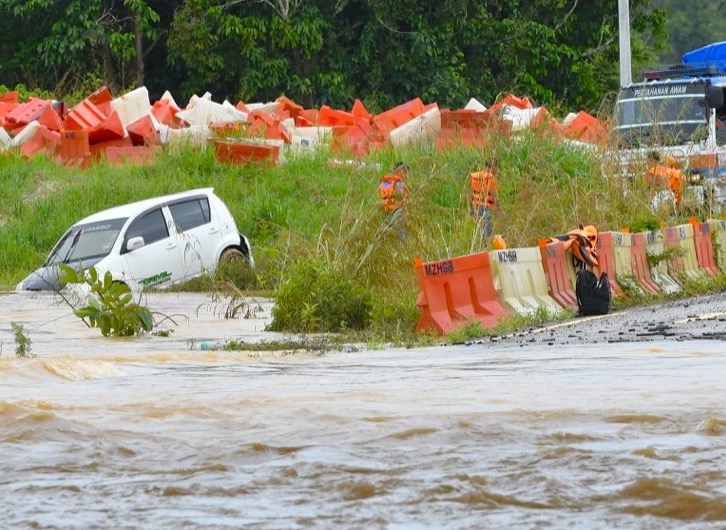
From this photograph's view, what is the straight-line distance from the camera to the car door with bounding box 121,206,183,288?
21828mm

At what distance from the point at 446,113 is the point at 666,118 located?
826 cm

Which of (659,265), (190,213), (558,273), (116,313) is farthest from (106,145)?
(558,273)

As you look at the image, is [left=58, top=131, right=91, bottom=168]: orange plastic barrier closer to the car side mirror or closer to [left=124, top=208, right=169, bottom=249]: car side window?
[left=124, top=208, right=169, bottom=249]: car side window

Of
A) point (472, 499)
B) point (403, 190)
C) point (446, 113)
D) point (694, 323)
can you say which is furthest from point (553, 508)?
point (446, 113)

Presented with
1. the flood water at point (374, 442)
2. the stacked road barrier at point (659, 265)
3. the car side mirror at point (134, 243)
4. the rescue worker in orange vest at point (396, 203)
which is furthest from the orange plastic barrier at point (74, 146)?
the flood water at point (374, 442)

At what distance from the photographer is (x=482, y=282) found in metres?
15.2

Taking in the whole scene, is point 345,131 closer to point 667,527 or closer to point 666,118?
point 666,118

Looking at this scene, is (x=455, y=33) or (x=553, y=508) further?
(x=455, y=33)

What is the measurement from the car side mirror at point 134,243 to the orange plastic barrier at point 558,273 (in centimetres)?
716

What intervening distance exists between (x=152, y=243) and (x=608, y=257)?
24.4 ft

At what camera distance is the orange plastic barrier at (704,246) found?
19.6m

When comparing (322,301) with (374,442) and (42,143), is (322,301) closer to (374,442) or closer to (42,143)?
(374,442)

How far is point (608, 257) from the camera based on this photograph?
17.3m

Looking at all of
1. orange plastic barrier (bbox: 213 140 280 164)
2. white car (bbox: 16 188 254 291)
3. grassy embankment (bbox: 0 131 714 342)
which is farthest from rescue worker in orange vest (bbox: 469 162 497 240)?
orange plastic barrier (bbox: 213 140 280 164)
